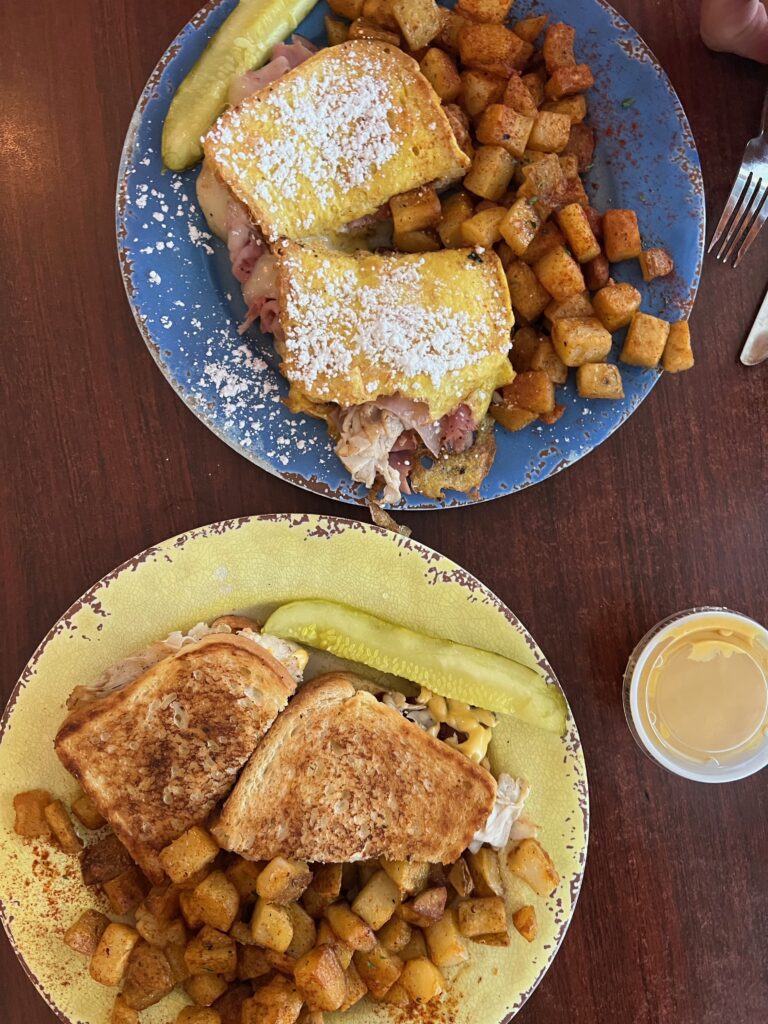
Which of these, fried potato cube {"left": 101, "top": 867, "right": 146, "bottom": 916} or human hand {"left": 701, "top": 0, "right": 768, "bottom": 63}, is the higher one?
human hand {"left": 701, "top": 0, "right": 768, "bottom": 63}

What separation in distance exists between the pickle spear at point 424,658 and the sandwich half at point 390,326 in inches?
17.0

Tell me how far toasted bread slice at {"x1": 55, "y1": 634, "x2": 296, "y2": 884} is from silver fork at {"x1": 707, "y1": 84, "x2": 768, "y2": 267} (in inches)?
65.9

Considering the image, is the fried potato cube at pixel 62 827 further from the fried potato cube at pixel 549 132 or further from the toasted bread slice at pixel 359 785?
the fried potato cube at pixel 549 132

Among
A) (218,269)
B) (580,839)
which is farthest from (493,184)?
(580,839)

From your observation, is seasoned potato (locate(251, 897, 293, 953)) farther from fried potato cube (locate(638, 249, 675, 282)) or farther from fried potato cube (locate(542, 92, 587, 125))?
fried potato cube (locate(542, 92, 587, 125))

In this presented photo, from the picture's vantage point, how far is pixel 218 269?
211 cm

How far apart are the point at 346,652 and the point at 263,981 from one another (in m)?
0.85

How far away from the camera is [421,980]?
6.48 ft

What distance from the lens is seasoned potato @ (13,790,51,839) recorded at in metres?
1.98

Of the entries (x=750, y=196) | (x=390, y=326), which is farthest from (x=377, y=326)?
(x=750, y=196)

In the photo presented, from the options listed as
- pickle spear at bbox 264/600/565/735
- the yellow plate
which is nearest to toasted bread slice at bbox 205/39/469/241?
the yellow plate

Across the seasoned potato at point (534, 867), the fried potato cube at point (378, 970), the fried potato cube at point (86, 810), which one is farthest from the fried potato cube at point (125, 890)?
the seasoned potato at point (534, 867)

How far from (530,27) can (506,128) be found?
30cm

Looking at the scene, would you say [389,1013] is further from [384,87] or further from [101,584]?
[384,87]
